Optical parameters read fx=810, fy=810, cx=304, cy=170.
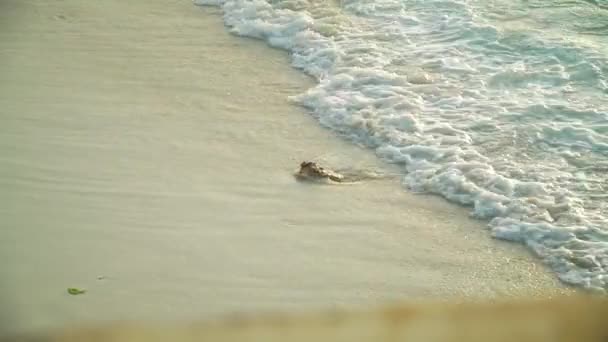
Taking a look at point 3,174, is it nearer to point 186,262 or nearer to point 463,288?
point 186,262

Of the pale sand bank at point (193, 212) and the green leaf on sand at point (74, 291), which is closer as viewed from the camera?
the green leaf on sand at point (74, 291)

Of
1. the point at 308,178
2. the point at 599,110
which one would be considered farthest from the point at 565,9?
the point at 308,178

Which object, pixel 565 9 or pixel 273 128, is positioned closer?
pixel 273 128

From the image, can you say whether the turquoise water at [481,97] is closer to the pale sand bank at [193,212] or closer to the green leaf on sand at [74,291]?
the pale sand bank at [193,212]

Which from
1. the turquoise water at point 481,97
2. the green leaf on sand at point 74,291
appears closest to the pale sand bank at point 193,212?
the green leaf on sand at point 74,291

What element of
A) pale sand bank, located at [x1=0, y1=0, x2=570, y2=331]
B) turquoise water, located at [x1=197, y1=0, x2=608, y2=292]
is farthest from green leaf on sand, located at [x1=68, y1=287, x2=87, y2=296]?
turquoise water, located at [x1=197, y1=0, x2=608, y2=292]

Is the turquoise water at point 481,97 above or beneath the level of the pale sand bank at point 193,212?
above

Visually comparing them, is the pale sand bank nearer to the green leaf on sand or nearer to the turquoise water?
the green leaf on sand
